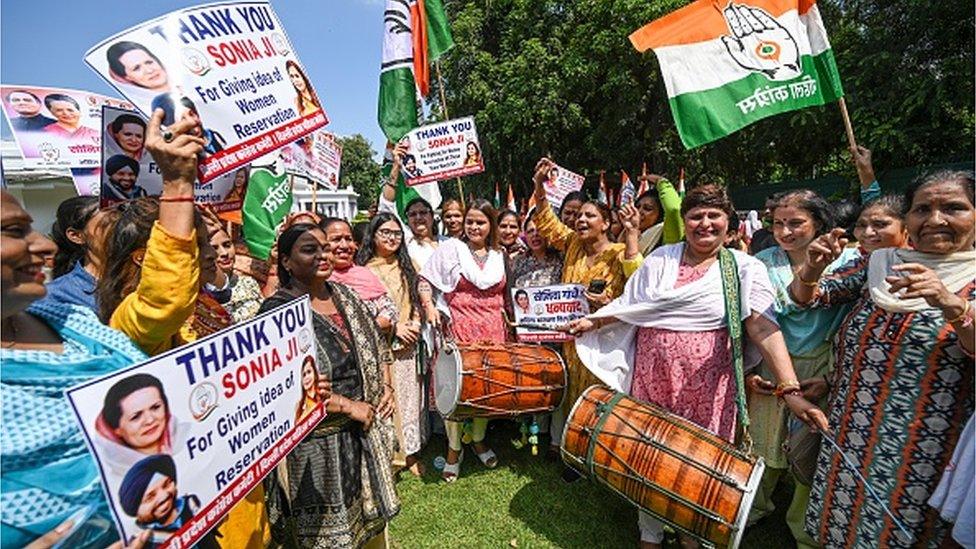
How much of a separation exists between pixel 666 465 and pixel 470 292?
2.10 metres

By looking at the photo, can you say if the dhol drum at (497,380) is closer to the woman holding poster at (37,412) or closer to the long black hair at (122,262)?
the long black hair at (122,262)

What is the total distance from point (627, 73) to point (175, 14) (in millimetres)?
15068

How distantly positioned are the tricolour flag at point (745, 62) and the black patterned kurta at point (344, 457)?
2394 millimetres

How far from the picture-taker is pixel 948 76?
953cm

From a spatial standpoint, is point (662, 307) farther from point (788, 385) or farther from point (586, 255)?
point (586, 255)

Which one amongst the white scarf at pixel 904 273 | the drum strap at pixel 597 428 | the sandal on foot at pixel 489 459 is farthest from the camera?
the sandal on foot at pixel 489 459

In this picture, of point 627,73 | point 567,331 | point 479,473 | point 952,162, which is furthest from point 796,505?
point 627,73

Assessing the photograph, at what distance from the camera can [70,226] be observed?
2.88 metres

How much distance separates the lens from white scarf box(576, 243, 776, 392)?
2.62 metres

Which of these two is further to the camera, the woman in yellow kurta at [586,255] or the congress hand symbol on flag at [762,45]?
the woman in yellow kurta at [586,255]

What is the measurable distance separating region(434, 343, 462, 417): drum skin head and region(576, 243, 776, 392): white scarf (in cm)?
83

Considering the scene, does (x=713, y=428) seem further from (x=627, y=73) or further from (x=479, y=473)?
(x=627, y=73)

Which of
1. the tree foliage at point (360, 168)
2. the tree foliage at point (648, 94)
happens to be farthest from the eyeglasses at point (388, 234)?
the tree foliage at point (360, 168)

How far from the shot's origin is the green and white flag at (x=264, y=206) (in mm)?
4543
